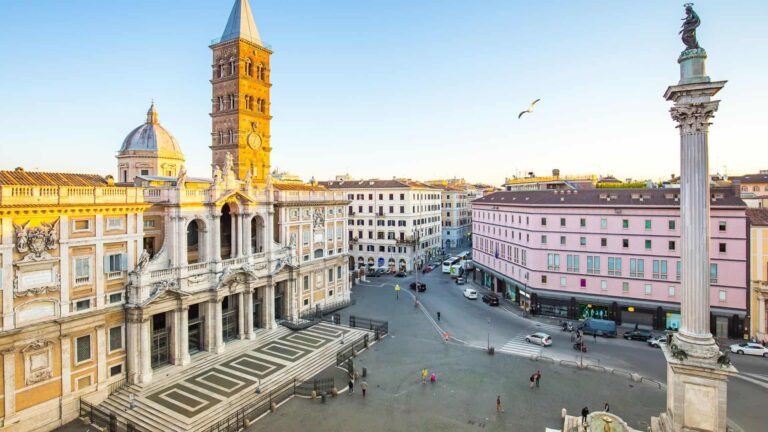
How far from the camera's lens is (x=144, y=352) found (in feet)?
103

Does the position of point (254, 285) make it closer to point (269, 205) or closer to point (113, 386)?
point (269, 205)

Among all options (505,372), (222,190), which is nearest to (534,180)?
(505,372)

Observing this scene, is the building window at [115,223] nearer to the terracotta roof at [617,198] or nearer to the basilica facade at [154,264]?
the basilica facade at [154,264]

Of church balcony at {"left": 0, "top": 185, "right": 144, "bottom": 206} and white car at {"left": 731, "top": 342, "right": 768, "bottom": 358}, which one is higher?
church balcony at {"left": 0, "top": 185, "right": 144, "bottom": 206}

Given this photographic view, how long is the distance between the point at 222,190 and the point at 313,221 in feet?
49.5

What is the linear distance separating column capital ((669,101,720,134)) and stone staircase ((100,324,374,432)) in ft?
101

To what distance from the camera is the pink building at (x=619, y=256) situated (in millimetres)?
43094

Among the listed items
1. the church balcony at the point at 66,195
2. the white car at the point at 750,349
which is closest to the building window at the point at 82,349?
the church balcony at the point at 66,195

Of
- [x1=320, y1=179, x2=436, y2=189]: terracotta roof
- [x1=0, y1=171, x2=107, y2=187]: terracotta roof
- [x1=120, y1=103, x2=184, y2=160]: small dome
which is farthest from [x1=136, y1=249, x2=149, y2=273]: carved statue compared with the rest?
[x1=320, y1=179, x2=436, y2=189]: terracotta roof

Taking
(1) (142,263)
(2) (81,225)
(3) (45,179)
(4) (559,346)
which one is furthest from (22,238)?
(4) (559,346)

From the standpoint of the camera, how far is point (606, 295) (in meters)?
48.6

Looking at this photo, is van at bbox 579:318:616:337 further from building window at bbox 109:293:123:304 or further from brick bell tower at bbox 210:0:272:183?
building window at bbox 109:293:123:304

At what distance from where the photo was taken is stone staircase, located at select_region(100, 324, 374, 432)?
27.2 m

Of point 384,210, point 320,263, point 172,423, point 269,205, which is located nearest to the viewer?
point 172,423
